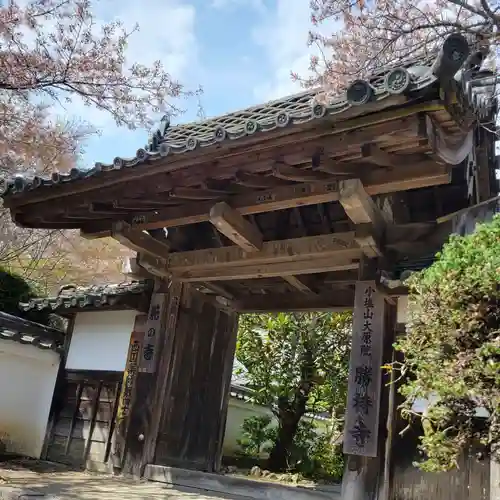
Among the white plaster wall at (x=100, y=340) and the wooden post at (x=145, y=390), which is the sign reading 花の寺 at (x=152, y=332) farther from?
the white plaster wall at (x=100, y=340)

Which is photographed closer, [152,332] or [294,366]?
[152,332]

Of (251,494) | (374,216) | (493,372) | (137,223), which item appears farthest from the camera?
(137,223)

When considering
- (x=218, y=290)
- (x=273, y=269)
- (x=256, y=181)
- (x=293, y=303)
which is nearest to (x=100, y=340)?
(x=218, y=290)

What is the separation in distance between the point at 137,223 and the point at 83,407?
2.88 metres

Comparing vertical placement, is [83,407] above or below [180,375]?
below

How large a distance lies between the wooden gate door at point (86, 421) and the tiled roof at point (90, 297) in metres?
0.97

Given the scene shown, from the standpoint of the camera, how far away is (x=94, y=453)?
6.96m

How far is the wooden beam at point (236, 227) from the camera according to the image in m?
5.39

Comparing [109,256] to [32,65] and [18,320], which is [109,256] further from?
[32,65]

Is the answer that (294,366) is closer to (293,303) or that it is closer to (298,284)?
(293,303)

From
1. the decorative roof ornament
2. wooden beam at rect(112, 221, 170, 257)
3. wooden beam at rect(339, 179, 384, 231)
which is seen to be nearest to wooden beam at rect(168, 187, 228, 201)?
the decorative roof ornament

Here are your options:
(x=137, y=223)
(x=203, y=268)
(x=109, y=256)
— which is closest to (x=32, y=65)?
(x=137, y=223)

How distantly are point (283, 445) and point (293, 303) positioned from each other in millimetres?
4124

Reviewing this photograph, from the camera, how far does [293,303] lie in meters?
7.52
